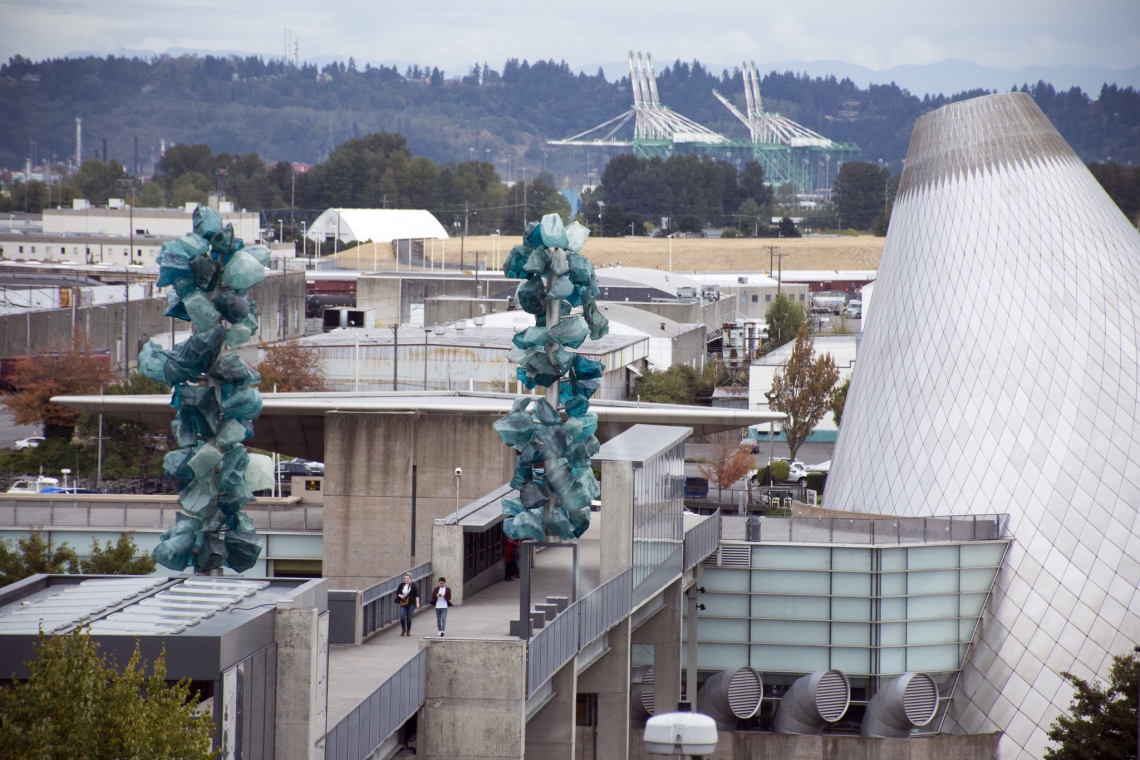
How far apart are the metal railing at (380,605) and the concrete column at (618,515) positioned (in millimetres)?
2522

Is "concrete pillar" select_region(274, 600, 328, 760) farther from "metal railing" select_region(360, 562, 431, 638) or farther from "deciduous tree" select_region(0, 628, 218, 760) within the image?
"metal railing" select_region(360, 562, 431, 638)

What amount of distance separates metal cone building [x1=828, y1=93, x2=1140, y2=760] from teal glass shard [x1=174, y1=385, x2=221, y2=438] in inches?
658

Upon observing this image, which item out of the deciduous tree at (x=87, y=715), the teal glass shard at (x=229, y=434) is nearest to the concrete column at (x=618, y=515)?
the teal glass shard at (x=229, y=434)

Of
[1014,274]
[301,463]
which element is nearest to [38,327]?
[301,463]

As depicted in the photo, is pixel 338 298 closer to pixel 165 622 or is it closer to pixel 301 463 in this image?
pixel 301 463

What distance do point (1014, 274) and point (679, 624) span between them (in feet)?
45.5

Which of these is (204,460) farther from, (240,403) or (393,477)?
(393,477)

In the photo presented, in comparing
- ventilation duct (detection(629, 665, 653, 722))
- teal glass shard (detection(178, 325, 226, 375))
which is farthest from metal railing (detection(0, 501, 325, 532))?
teal glass shard (detection(178, 325, 226, 375))

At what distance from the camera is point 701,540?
2506 centimetres

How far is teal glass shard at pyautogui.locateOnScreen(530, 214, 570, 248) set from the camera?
17453 mm

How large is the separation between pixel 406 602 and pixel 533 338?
11.3ft

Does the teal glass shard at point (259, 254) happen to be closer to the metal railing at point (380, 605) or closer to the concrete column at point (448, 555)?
the metal railing at point (380, 605)

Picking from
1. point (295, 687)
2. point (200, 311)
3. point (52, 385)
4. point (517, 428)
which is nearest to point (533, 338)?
point (517, 428)

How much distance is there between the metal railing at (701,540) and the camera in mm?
24266
